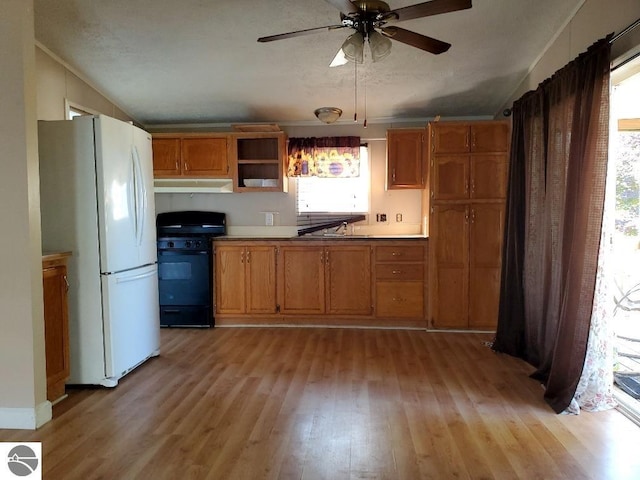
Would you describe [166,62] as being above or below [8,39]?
above

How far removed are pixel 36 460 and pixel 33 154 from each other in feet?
5.39

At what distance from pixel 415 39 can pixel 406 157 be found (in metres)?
2.23

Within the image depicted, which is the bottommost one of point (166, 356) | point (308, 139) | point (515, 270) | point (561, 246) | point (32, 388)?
point (166, 356)

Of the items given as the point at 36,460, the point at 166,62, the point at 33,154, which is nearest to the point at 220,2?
the point at 166,62

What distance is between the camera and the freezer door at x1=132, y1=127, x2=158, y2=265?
3338mm

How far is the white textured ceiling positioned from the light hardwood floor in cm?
255

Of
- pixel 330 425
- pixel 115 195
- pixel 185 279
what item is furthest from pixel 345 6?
pixel 185 279

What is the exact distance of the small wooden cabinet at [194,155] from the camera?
486 centimetres

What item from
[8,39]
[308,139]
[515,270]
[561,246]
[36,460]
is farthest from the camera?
[308,139]

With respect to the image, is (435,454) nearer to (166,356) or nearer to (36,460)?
(36,460)

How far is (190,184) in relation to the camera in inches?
193

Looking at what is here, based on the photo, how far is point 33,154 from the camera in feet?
8.12

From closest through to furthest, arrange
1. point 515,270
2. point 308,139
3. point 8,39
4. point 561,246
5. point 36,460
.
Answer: point 36,460 → point 8,39 → point 561,246 → point 515,270 → point 308,139

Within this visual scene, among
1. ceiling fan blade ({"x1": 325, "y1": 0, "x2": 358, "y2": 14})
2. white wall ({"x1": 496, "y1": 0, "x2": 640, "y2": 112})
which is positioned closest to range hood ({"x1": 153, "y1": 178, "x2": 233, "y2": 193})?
ceiling fan blade ({"x1": 325, "y1": 0, "x2": 358, "y2": 14})
